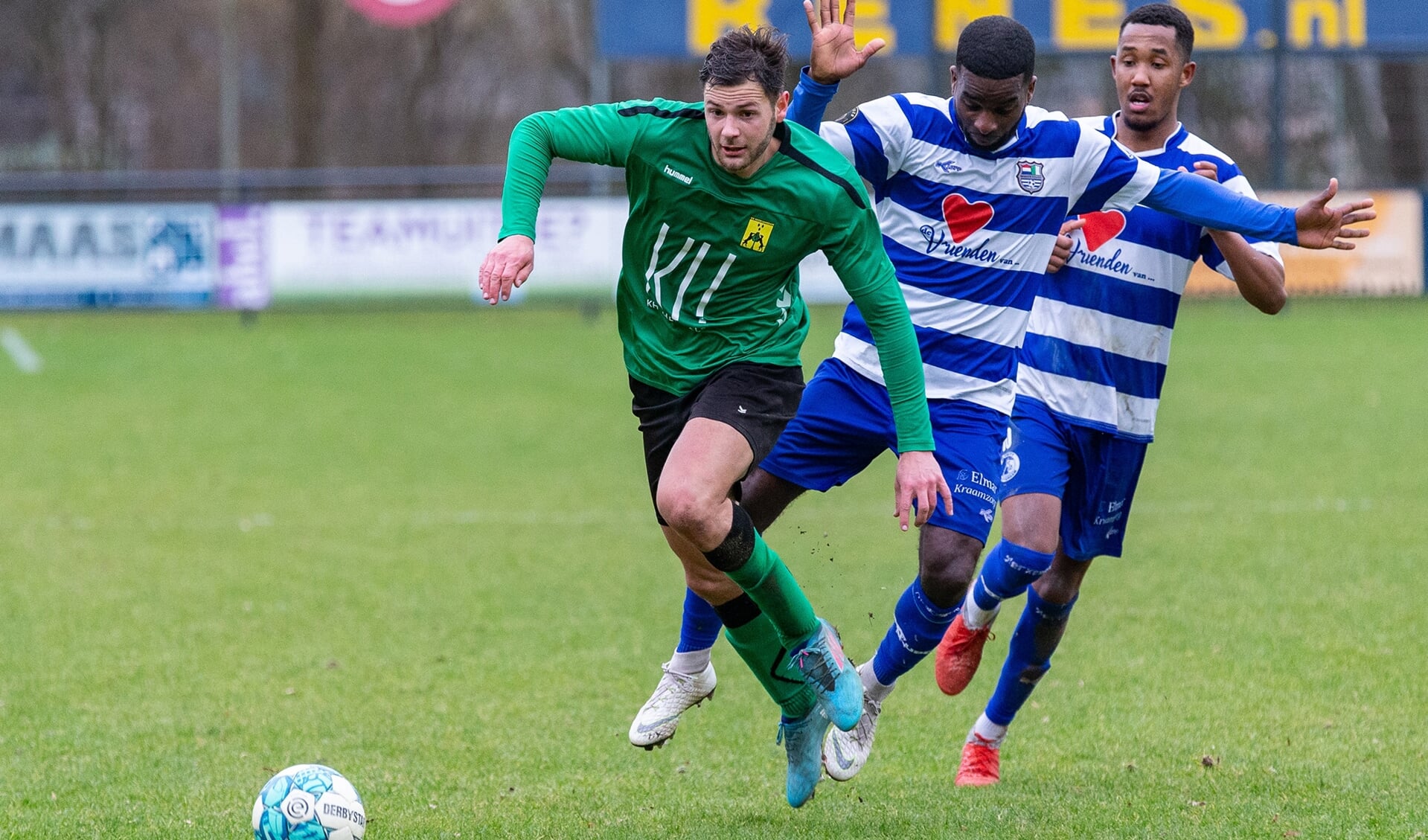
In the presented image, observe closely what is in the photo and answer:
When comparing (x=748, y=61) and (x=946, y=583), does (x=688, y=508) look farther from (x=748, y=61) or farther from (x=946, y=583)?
(x=748, y=61)

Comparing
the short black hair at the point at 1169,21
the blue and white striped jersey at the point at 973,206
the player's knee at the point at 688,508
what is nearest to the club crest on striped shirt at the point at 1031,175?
the blue and white striped jersey at the point at 973,206

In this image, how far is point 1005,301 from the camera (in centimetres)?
531

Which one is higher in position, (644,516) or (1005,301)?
(1005,301)

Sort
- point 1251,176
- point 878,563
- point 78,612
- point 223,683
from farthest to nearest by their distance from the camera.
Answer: point 1251,176
point 878,563
point 78,612
point 223,683

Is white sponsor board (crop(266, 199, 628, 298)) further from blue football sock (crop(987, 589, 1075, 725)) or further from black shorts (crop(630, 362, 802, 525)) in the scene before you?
black shorts (crop(630, 362, 802, 525))

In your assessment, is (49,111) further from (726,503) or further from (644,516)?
(726,503)

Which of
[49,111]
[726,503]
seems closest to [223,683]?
[726,503]

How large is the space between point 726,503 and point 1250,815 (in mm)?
1764

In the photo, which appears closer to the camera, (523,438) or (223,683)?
(223,683)

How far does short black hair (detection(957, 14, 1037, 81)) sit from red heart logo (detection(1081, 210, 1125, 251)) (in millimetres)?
698

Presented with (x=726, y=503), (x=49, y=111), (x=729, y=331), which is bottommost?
(x=49, y=111)

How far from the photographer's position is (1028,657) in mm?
5652

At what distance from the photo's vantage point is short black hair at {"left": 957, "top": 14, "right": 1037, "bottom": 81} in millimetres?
4957

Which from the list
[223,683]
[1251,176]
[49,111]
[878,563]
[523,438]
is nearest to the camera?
[223,683]
